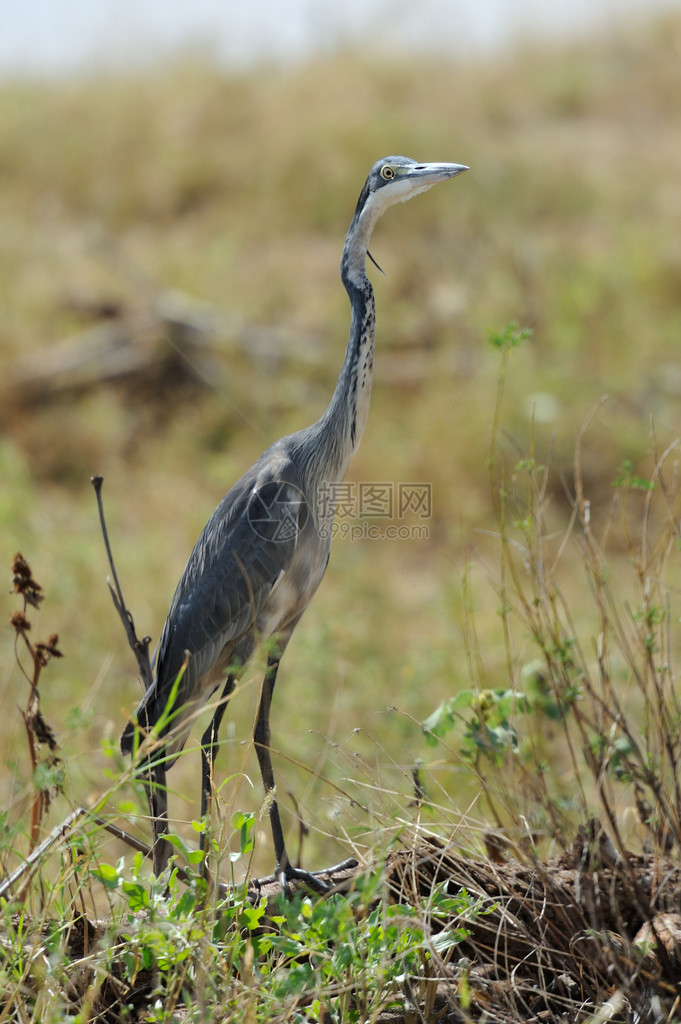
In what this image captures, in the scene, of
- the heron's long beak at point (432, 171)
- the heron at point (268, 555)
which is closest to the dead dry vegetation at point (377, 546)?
the heron at point (268, 555)

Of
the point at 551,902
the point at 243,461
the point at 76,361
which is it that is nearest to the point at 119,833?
the point at 551,902

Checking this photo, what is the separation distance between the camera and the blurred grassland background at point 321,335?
13.6 ft

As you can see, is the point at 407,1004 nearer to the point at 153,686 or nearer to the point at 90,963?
the point at 90,963

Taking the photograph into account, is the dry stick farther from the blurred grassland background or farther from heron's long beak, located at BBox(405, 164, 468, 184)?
heron's long beak, located at BBox(405, 164, 468, 184)

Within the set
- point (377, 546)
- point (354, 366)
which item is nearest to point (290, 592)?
point (354, 366)

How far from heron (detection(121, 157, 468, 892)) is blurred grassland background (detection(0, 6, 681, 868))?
246 millimetres

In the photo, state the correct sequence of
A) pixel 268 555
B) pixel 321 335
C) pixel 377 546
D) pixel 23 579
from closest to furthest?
pixel 23 579 → pixel 268 555 → pixel 377 546 → pixel 321 335

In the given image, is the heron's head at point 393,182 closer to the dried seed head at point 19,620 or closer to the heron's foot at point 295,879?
the dried seed head at point 19,620

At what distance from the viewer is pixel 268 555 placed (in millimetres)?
2398

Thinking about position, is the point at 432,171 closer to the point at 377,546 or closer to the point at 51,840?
the point at 51,840

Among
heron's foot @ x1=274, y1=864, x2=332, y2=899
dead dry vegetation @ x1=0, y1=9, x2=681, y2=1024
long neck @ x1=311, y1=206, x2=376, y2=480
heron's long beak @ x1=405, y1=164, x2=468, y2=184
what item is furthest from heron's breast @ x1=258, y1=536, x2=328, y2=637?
heron's long beak @ x1=405, y1=164, x2=468, y2=184

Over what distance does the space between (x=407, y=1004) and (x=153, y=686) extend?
3.05ft

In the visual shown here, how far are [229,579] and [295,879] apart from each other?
0.78 metres

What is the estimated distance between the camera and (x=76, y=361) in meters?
6.63
